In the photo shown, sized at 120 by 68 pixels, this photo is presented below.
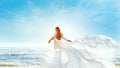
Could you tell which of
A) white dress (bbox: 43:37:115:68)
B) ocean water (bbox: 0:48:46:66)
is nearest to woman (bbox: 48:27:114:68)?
white dress (bbox: 43:37:115:68)

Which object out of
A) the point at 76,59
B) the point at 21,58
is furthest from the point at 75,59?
the point at 21,58

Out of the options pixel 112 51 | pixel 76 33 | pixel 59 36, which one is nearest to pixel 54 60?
pixel 59 36

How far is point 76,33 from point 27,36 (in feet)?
26.8

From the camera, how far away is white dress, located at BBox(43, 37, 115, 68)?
8859mm

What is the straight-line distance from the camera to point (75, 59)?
8.97 metres

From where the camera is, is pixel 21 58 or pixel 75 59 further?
pixel 21 58

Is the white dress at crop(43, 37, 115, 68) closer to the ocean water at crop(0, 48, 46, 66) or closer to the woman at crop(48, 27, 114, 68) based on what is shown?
the woman at crop(48, 27, 114, 68)

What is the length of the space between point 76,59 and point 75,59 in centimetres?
3

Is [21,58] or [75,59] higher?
[21,58]

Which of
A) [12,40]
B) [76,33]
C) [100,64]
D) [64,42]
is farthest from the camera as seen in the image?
[12,40]

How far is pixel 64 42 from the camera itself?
9398mm

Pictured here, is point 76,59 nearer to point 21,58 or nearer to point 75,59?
point 75,59

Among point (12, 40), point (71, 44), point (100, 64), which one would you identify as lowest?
point (100, 64)

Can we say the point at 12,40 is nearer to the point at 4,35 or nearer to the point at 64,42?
the point at 4,35
